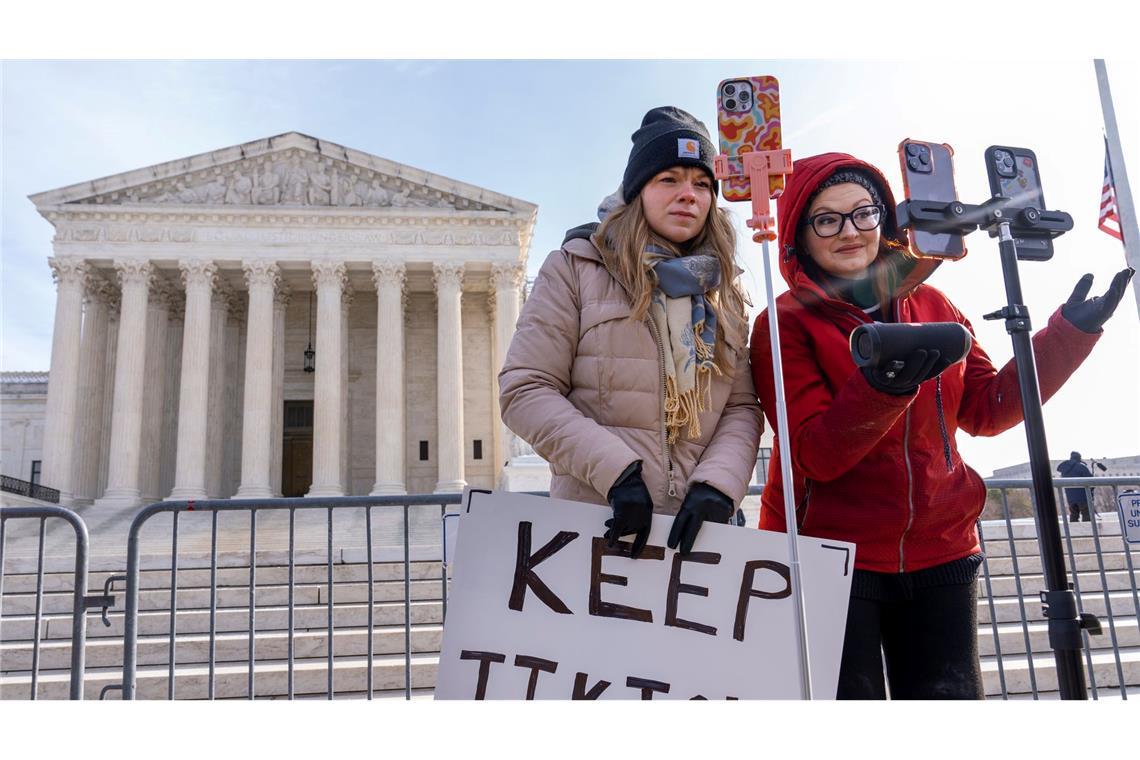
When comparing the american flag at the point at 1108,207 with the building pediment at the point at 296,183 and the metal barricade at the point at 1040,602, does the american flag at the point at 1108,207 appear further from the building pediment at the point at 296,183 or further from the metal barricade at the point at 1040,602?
the building pediment at the point at 296,183

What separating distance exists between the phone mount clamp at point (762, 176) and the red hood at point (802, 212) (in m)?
0.29

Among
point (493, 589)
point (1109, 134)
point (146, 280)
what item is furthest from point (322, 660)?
point (146, 280)

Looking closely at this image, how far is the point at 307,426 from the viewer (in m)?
34.6

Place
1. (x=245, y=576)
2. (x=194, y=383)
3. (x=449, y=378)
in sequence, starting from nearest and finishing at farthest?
1. (x=245, y=576)
2. (x=194, y=383)
3. (x=449, y=378)

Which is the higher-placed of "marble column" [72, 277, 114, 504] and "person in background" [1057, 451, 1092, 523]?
"marble column" [72, 277, 114, 504]

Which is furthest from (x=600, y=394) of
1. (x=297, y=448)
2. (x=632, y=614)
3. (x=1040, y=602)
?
(x=297, y=448)

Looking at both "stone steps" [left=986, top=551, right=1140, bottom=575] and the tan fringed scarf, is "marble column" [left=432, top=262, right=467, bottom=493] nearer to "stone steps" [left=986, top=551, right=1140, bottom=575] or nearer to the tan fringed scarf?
"stone steps" [left=986, top=551, right=1140, bottom=575]

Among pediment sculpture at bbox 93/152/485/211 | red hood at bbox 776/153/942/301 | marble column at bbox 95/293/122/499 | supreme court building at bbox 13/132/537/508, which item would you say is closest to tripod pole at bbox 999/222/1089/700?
red hood at bbox 776/153/942/301

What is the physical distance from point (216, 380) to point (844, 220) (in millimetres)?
32698

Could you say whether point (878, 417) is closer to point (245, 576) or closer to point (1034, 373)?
point (1034, 373)

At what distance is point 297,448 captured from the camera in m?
34.8

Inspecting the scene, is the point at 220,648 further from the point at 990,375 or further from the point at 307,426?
the point at 307,426

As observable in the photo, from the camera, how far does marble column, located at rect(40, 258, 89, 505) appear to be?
28.4 m

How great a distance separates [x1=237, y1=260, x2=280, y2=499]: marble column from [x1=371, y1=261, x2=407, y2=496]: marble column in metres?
4.06
